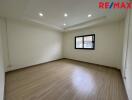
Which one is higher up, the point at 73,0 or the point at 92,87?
the point at 73,0

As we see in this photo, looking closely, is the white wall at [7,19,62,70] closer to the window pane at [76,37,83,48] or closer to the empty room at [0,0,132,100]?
the empty room at [0,0,132,100]

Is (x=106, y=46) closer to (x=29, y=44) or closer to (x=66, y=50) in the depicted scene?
(x=66, y=50)

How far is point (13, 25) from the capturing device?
10.7 feet

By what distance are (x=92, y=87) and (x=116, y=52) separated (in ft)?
8.05

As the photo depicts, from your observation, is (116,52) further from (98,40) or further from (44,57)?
(44,57)

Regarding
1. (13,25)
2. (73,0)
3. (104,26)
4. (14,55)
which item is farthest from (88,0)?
(14,55)

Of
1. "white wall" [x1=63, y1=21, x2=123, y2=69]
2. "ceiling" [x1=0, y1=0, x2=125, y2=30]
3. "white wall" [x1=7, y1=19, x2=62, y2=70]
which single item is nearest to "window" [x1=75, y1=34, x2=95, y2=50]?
"white wall" [x1=63, y1=21, x2=123, y2=69]

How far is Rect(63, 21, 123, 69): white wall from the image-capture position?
3371mm

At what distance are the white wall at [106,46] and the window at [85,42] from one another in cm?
22

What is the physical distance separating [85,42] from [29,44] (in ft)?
11.7

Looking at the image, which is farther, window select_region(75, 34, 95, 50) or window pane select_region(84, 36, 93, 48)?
window pane select_region(84, 36, 93, 48)


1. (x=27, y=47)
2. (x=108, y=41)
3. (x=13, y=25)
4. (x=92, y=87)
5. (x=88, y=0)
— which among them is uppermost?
(x=88, y=0)

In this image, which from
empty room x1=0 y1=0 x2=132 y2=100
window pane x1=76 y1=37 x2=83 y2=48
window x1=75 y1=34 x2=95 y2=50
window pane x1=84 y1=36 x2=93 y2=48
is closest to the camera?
empty room x1=0 y1=0 x2=132 y2=100

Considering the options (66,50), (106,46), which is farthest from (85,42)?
(66,50)
